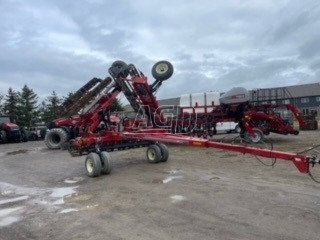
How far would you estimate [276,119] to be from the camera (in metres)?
20.0

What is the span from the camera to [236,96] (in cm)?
1939

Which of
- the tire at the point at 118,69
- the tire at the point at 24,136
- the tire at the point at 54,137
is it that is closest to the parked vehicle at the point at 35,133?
the tire at the point at 24,136

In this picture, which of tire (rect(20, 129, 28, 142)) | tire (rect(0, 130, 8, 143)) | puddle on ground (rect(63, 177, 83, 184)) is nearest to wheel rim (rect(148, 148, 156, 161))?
puddle on ground (rect(63, 177, 83, 184))

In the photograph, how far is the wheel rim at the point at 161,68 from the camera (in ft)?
50.5

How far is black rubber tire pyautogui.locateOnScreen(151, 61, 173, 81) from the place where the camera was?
15320 millimetres

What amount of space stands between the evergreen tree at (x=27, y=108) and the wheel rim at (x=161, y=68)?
43676 millimetres

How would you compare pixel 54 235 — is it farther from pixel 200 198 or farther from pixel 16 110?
pixel 16 110

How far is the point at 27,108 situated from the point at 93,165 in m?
49.6

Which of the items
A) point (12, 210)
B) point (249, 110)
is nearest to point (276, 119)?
point (249, 110)

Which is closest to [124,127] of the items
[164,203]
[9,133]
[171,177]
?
[171,177]

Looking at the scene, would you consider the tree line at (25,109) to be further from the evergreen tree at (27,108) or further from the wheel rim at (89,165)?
the wheel rim at (89,165)

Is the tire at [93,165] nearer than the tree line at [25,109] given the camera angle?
Yes

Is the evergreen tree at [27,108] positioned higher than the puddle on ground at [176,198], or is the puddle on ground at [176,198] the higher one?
the evergreen tree at [27,108]

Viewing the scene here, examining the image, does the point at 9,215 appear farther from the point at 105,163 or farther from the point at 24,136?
the point at 24,136
